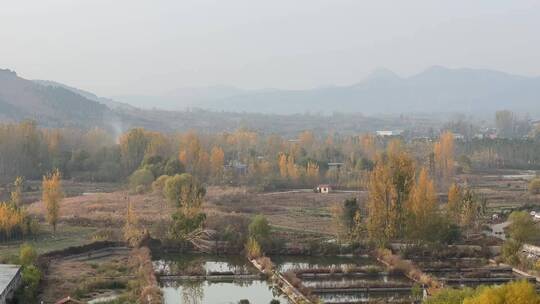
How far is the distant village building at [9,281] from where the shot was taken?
54.6 feet

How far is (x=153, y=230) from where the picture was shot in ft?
89.8

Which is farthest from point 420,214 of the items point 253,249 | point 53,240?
point 53,240

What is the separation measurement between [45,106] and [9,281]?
8985 cm

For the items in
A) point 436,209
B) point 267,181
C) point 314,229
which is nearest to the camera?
point 436,209

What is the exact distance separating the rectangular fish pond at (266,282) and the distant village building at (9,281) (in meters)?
4.04

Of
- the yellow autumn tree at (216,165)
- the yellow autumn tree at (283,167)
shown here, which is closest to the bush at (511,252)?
the yellow autumn tree at (283,167)

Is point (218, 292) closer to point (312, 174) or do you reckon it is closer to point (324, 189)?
point (324, 189)

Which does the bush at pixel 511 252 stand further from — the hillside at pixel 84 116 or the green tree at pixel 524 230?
the hillside at pixel 84 116

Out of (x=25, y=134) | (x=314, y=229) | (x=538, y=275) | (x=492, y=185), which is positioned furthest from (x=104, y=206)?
(x=492, y=185)

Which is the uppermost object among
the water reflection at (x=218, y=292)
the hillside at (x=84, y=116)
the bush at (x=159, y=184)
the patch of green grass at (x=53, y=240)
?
the hillside at (x=84, y=116)

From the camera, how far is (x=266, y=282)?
21.0 m

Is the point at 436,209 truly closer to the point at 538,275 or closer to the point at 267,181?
the point at 538,275

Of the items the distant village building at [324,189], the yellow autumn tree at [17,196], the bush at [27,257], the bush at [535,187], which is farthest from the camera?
the distant village building at [324,189]

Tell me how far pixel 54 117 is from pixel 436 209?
80.3 m
